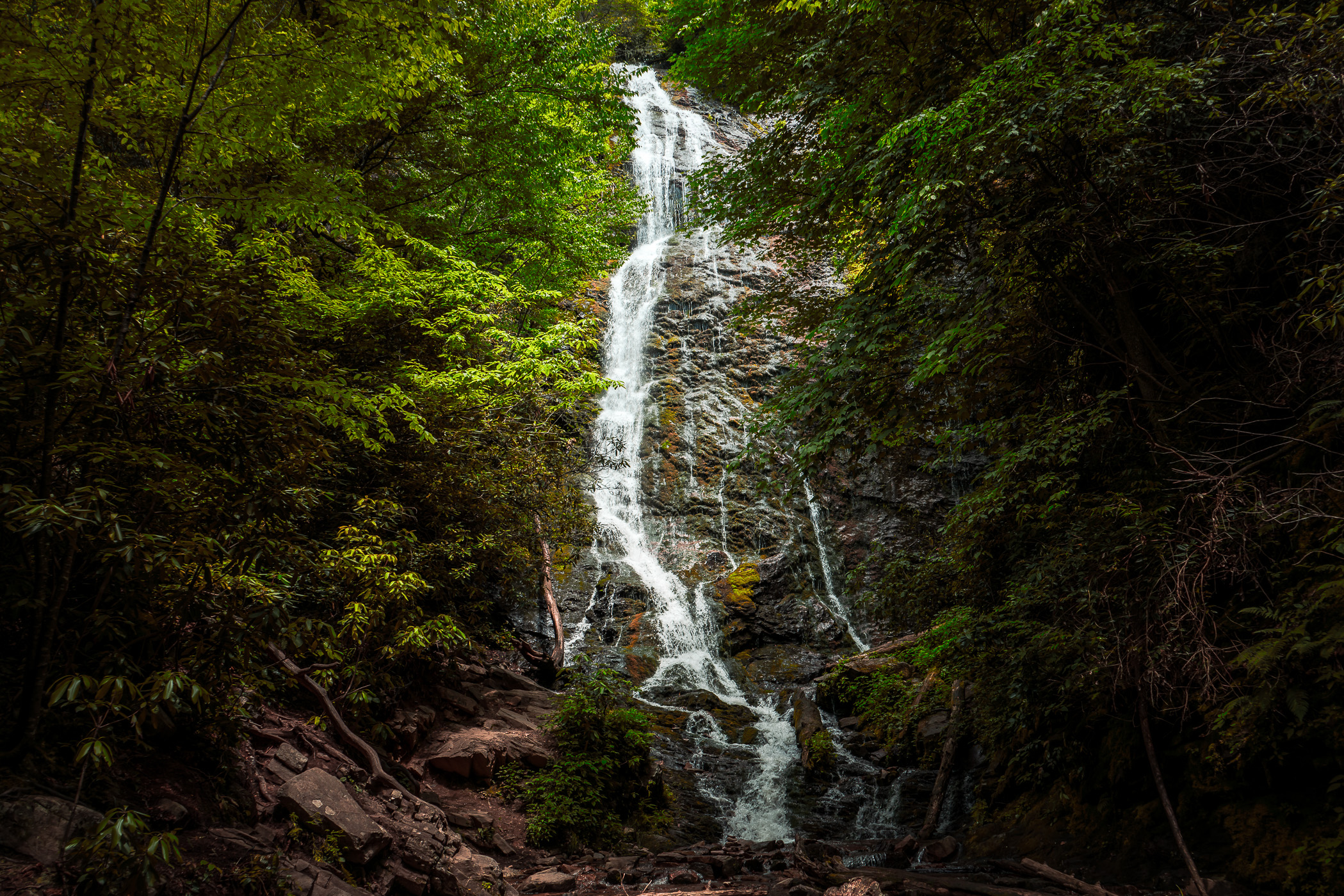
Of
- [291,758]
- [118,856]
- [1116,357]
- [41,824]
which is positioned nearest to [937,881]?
[1116,357]

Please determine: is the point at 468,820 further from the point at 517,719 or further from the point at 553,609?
the point at 553,609

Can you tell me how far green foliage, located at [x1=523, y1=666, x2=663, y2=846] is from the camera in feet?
24.0

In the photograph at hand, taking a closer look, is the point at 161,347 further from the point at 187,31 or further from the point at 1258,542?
the point at 1258,542

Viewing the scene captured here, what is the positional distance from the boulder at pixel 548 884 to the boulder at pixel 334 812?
68.9 inches

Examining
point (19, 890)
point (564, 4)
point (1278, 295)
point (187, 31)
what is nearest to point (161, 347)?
point (19, 890)

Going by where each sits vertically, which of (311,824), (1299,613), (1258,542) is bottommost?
(311,824)

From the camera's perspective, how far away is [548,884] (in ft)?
19.7

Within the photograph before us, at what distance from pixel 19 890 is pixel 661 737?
398 inches

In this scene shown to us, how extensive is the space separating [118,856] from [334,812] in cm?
229

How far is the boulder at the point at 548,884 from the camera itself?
595 cm

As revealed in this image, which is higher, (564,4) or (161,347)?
(564,4)

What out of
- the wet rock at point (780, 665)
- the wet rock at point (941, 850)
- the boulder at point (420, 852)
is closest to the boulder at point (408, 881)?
the boulder at point (420, 852)

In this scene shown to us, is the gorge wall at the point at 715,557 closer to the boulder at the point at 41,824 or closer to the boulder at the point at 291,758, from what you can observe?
the boulder at the point at 291,758

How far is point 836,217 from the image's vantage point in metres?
9.02
